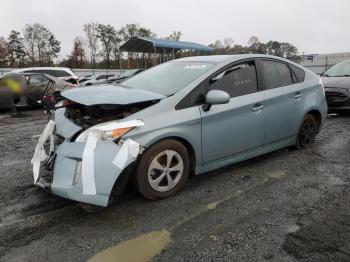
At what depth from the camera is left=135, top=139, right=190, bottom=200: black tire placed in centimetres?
350

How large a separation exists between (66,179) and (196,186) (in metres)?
1.58

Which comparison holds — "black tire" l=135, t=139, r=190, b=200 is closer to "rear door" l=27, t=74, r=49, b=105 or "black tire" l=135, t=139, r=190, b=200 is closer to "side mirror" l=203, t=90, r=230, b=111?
"side mirror" l=203, t=90, r=230, b=111

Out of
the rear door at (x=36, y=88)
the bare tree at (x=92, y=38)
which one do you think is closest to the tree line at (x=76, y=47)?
the bare tree at (x=92, y=38)

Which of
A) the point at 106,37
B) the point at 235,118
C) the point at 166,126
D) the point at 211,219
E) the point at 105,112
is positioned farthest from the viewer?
the point at 106,37

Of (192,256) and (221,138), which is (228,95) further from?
(192,256)

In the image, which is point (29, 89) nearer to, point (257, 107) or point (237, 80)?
point (237, 80)

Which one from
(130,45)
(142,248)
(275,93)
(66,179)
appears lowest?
(142,248)

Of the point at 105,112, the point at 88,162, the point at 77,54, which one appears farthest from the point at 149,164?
the point at 77,54

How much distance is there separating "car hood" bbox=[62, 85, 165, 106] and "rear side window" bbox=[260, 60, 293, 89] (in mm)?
1754

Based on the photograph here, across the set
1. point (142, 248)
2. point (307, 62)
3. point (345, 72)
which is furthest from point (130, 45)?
point (142, 248)

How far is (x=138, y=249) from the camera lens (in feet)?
9.39

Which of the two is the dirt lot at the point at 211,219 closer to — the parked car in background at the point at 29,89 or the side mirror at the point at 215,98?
the side mirror at the point at 215,98

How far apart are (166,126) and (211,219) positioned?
1.03 meters

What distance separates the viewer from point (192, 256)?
274cm
